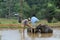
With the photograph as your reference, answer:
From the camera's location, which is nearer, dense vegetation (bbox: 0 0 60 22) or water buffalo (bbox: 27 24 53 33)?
water buffalo (bbox: 27 24 53 33)

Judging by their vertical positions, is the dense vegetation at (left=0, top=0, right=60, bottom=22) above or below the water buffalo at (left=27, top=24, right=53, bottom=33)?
above

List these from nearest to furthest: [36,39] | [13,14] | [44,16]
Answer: [36,39], [44,16], [13,14]

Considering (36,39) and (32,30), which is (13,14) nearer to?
(32,30)

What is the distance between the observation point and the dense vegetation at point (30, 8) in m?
27.1

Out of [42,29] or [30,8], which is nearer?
[42,29]

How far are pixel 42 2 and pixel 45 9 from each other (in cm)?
161

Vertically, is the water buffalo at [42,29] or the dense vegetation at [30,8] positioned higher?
the dense vegetation at [30,8]

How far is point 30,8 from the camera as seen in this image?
29.1 m

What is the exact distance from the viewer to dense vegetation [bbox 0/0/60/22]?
27.1 metres

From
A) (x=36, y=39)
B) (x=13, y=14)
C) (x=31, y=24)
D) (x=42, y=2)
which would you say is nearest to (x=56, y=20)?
(x=42, y=2)

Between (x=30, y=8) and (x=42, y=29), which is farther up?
(x=30, y=8)

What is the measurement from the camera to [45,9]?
1078 inches

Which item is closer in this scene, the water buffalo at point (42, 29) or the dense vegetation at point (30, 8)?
the water buffalo at point (42, 29)

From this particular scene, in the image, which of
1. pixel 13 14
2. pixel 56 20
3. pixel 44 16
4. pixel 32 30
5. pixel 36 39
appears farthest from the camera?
pixel 13 14
